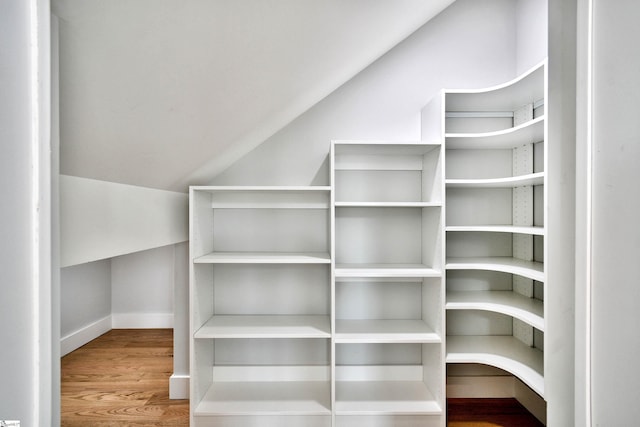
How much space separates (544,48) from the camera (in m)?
2.00

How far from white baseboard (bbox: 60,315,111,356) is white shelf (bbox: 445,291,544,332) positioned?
9.53 ft

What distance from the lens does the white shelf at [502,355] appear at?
177 cm

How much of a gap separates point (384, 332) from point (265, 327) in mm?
653

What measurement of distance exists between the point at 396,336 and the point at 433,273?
385 millimetres

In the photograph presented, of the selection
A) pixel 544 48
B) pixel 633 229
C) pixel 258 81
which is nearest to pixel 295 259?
pixel 258 81

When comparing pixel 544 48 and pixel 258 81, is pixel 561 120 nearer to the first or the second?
pixel 258 81

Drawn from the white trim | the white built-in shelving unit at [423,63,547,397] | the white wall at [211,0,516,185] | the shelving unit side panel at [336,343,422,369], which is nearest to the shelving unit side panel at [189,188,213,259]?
the white wall at [211,0,516,185]

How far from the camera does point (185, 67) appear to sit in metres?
0.96

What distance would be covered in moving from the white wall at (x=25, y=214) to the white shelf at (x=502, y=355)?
1.83 meters

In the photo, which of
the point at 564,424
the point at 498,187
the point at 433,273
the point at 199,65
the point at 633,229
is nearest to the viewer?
the point at 633,229

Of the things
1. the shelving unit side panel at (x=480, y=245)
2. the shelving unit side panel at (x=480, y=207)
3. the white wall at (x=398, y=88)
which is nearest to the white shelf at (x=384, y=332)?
the shelving unit side panel at (x=480, y=245)

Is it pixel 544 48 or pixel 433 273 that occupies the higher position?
pixel 544 48

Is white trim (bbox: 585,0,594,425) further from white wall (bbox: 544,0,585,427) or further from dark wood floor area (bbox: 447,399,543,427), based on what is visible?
dark wood floor area (bbox: 447,399,543,427)

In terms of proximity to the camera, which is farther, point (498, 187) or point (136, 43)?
point (498, 187)
